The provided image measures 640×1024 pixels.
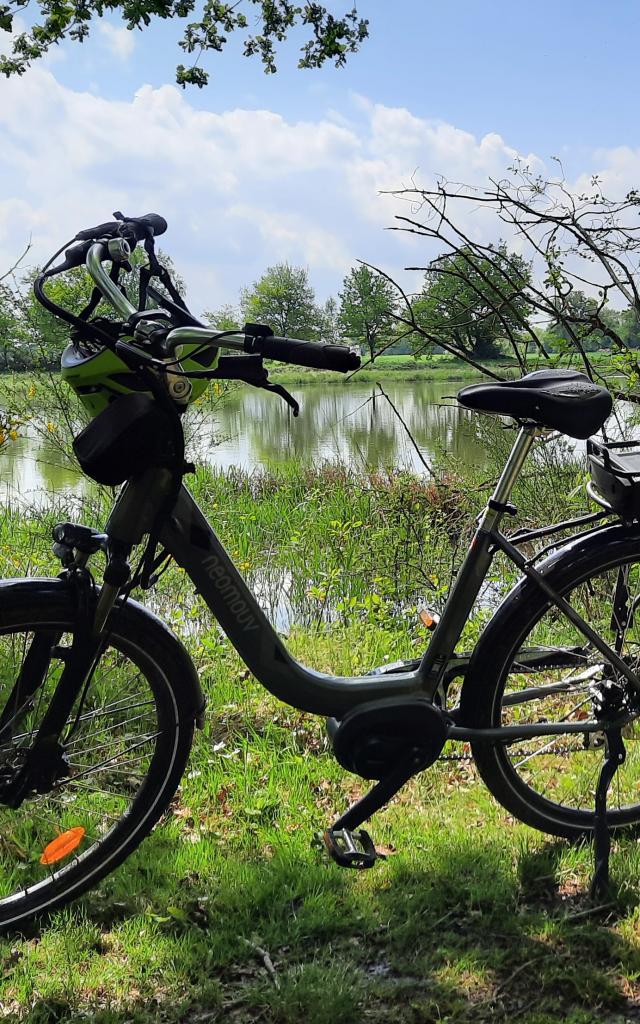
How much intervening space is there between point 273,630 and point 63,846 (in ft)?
2.59

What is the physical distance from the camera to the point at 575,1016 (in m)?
1.49

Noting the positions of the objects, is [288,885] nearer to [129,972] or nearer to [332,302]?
[129,972]

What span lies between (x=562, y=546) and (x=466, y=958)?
40.3 inches

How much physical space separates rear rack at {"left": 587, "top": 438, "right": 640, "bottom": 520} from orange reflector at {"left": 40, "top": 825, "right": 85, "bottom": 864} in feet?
5.33

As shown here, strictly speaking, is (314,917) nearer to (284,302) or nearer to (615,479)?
(615,479)

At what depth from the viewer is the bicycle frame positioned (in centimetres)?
165

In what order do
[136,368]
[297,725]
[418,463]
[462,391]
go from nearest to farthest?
[136,368] < [462,391] < [297,725] < [418,463]

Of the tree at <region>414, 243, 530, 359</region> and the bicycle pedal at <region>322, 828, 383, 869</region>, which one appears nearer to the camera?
the bicycle pedal at <region>322, 828, 383, 869</region>

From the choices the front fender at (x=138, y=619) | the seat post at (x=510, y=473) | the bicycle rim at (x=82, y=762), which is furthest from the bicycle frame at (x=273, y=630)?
the bicycle rim at (x=82, y=762)

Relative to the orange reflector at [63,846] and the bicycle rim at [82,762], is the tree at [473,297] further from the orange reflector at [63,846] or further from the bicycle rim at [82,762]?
the orange reflector at [63,846]

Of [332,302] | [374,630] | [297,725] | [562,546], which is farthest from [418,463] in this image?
[562,546]

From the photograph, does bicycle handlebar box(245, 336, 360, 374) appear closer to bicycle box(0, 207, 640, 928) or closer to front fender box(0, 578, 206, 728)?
bicycle box(0, 207, 640, 928)

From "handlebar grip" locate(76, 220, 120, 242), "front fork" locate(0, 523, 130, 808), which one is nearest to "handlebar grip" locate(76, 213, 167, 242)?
"handlebar grip" locate(76, 220, 120, 242)

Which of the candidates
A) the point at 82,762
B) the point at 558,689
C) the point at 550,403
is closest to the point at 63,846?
the point at 82,762
